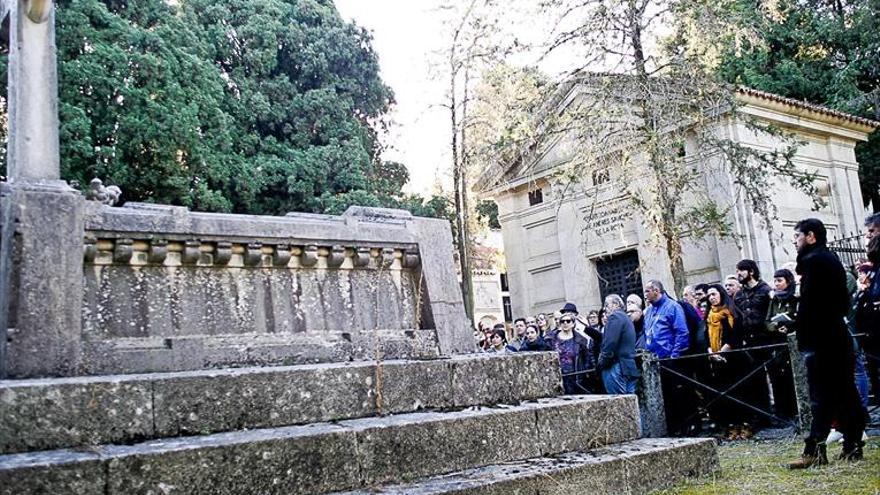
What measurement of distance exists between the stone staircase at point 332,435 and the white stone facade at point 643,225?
35.6 feet

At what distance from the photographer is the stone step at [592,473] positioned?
4.00 meters

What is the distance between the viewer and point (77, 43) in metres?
19.6

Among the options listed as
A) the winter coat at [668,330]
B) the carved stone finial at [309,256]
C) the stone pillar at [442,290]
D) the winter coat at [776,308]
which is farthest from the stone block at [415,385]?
the winter coat at [668,330]

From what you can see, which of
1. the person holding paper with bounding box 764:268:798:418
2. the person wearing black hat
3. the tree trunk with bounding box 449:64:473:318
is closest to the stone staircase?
the person holding paper with bounding box 764:268:798:418

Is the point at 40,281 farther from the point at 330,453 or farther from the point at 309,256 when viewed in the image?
the point at 330,453

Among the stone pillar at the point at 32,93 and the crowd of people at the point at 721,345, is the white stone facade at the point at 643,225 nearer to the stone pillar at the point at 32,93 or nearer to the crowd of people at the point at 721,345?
the crowd of people at the point at 721,345

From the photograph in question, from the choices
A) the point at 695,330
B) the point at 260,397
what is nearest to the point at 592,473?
the point at 260,397

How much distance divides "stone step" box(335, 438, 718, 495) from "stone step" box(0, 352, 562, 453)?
0.75m

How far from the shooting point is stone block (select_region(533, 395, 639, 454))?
4.98m

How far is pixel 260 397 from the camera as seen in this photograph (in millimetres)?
4395

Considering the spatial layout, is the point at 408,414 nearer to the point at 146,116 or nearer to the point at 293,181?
the point at 146,116

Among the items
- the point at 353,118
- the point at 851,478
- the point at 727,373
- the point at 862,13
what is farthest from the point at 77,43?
the point at 862,13

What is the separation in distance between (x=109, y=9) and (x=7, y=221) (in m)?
19.4

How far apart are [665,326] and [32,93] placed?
295 inches
